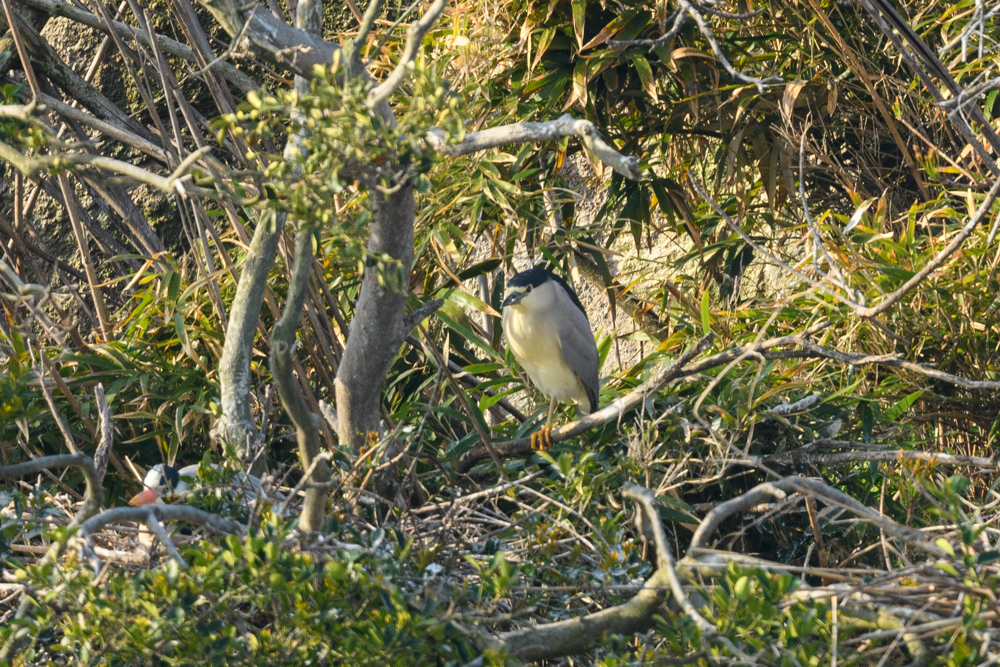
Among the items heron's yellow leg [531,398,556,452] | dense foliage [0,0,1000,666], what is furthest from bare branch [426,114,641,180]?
heron's yellow leg [531,398,556,452]

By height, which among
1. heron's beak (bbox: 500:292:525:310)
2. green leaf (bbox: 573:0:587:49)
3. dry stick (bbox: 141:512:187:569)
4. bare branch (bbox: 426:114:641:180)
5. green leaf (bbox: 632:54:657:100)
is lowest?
dry stick (bbox: 141:512:187:569)

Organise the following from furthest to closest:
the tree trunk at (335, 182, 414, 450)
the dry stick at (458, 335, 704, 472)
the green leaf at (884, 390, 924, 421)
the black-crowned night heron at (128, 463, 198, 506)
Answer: the green leaf at (884, 390, 924, 421)
the dry stick at (458, 335, 704, 472)
the black-crowned night heron at (128, 463, 198, 506)
the tree trunk at (335, 182, 414, 450)

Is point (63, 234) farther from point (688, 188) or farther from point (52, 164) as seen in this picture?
point (52, 164)

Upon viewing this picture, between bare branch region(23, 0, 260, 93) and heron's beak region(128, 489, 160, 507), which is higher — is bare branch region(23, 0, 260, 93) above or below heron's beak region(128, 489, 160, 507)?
above

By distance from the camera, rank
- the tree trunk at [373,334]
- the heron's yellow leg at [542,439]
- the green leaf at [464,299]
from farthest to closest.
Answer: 1. the green leaf at [464,299]
2. the heron's yellow leg at [542,439]
3. the tree trunk at [373,334]

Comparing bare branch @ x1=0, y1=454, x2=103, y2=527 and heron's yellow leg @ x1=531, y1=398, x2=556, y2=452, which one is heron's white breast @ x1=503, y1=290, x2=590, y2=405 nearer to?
heron's yellow leg @ x1=531, y1=398, x2=556, y2=452

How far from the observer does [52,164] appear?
123 cm

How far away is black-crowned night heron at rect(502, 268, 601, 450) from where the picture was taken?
2.64 meters

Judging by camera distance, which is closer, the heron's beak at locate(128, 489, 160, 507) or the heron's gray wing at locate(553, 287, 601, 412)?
the heron's beak at locate(128, 489, 160, 507)

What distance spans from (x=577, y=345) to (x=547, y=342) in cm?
10

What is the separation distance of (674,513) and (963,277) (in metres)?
1.10

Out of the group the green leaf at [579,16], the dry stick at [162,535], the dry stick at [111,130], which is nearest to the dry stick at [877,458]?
the dry stick at [162,535]

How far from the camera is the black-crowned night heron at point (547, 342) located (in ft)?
8.66

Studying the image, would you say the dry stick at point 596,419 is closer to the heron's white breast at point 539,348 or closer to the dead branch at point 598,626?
the heron's white breast at point 539,348
